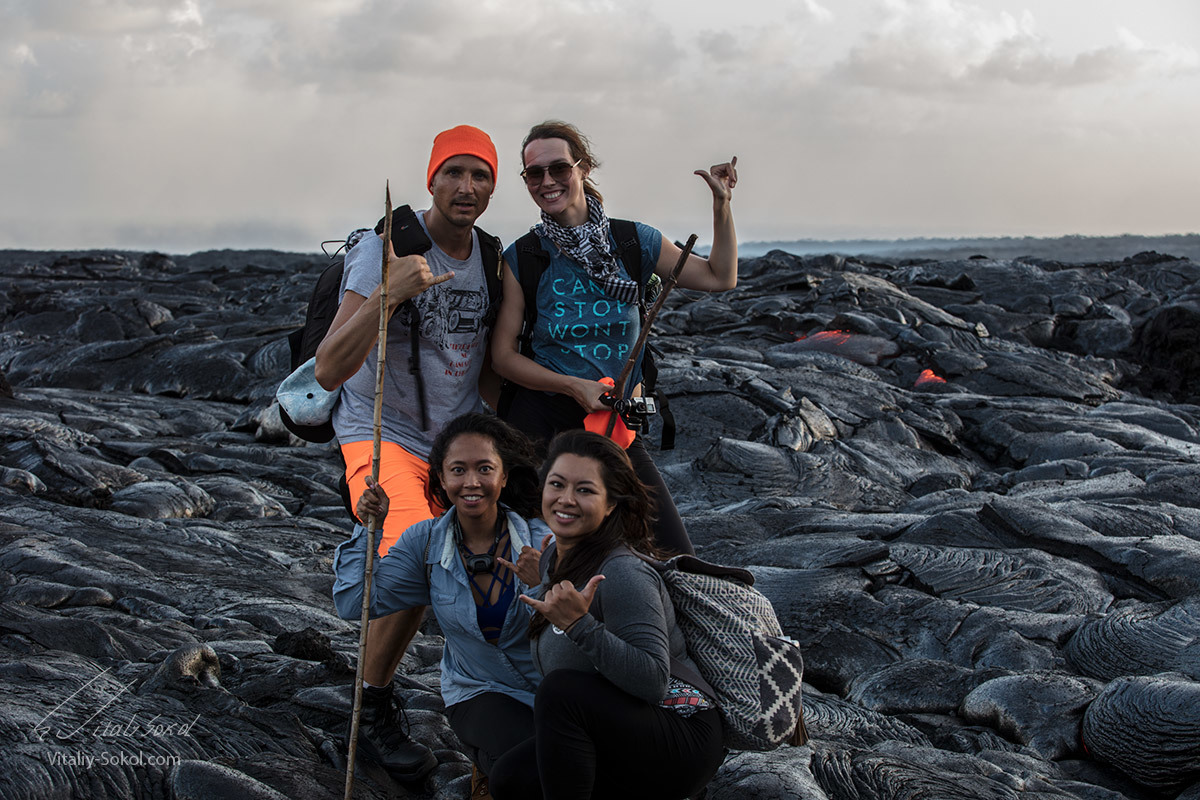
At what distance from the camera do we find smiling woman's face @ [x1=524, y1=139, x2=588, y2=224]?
4.97 meters

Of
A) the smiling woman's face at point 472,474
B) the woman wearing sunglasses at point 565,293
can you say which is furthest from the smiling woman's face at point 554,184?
the smiling woman's face at point 472,474

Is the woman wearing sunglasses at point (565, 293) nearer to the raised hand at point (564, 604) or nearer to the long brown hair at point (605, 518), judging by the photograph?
the long brown hair at point (605, 518)

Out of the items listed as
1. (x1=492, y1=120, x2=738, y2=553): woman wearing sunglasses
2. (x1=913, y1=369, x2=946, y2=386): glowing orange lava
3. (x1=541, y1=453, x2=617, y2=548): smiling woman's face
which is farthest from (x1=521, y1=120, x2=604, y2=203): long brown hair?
(x1=913, y1=369, x2=946, y2=386): glowing orange lava

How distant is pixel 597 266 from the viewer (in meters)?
5.02

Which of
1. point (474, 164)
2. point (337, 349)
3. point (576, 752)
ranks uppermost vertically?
point (474, 164)

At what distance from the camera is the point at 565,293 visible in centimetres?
505

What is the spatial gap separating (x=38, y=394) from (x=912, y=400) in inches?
522

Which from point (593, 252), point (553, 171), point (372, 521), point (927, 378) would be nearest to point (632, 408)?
point (593, 252)

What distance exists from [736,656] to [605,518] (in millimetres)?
683

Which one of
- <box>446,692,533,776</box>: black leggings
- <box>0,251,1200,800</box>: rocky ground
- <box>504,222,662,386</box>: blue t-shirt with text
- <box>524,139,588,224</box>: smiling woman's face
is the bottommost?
<box>0,251,1200,800</box>: rocky ground

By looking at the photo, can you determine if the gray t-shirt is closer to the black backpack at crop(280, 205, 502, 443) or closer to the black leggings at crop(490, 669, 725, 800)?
the black backpack at crop(280, 205, 502, 443)

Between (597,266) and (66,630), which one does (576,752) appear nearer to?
(597,266)

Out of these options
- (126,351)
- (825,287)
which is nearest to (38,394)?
(126,351)

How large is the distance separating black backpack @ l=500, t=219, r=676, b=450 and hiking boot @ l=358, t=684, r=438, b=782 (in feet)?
4.84
